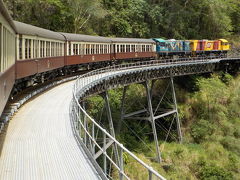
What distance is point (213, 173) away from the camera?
22.6 m

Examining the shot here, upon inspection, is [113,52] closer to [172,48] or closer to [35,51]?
[172,48]

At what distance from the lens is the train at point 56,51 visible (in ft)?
27.0

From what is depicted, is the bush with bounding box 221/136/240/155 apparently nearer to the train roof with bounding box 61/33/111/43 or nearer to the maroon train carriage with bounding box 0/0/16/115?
the train roof with bounding box 61/33/111/43

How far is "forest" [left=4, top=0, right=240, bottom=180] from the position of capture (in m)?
24.9

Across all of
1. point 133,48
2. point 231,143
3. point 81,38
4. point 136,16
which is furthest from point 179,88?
point 136,16

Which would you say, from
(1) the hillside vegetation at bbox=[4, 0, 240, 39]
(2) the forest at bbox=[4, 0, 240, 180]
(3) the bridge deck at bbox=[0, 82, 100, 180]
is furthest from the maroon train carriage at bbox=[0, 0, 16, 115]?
(1) the hillside vegetation at bbox=[4, 0, 240, 39]

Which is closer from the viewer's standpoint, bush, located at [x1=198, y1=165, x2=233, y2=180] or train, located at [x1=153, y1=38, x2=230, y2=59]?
bush, located at [x1=198, y1=165, x2=233, y2=180]

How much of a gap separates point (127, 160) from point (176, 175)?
3.89m

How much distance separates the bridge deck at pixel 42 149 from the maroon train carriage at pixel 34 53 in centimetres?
206

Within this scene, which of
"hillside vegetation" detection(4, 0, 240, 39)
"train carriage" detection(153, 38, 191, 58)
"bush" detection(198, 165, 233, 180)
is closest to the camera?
"bush" detection(198, 165, 233, 180)

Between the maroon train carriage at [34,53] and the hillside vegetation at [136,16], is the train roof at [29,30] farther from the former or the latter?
the hillside vegetation at [136,16]

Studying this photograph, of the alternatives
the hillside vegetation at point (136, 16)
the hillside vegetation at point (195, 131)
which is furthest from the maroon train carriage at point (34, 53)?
the hillside vegetation at point (136, 16)

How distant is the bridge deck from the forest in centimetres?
1265

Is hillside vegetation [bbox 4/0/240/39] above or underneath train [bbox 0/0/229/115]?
above
